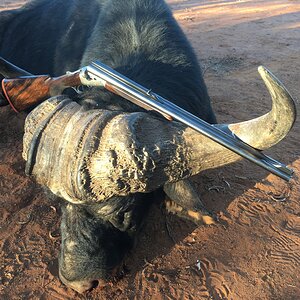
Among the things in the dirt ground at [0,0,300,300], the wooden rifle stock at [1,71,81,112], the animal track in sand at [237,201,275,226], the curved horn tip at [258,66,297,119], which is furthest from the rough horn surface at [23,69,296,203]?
the animal track in sand at [237,201,275,226]

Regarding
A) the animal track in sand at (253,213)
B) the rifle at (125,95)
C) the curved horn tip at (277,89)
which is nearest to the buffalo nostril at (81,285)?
the rifle at (125,95)

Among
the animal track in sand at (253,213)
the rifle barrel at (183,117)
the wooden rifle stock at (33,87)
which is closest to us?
the rifle barrel at (183,117)

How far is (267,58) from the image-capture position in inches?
324

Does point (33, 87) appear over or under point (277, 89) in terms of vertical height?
under

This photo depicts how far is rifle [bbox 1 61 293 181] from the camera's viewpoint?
6.81 ft

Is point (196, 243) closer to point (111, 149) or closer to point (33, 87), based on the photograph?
point (111, 149)

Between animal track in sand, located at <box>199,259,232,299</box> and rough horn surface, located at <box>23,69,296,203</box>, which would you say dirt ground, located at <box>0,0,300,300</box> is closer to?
animal track in sand, located at <box>199,259,232,299</box>

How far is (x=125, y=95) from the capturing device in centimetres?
252

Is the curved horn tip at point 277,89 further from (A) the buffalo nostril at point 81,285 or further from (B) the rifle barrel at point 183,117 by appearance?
(A) the buffalo nostril at point 81,285

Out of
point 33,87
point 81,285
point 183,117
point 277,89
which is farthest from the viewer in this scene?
point 33,87

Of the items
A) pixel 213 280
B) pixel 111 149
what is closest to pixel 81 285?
pixel 213 280

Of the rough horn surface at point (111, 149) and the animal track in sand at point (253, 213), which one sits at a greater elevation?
the rough horn surface at point (111, 149)

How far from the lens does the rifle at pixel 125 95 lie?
207cm

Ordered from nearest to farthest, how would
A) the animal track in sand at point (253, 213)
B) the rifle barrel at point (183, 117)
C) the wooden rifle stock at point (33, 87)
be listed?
the rifle barrel at point (183, 117) → the wooden rifle stock at point (33, 87) → the animal track in sand at point (253, 213)
